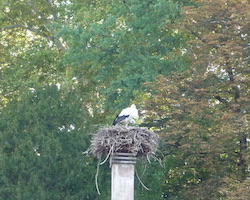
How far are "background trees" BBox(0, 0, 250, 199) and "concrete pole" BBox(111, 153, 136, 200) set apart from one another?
22.0 feet

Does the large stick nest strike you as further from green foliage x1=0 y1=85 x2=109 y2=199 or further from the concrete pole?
green foliage x1=0 y1=85 x2=109 y2=199

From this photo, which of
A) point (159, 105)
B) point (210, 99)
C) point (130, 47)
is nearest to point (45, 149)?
point (159, 105)

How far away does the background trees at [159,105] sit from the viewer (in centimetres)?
2059

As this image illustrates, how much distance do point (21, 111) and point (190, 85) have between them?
5.05 meters

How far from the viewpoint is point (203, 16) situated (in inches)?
829

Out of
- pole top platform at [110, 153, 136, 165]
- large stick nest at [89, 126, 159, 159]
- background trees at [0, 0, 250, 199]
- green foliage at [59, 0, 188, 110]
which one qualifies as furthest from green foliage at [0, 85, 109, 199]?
pole top platform at [110, 153, 136, 165]

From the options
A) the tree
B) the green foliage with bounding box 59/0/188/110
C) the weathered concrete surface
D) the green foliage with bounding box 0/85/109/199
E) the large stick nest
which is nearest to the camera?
the weathered concrete surface

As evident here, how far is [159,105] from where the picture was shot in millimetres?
21234

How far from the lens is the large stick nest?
12.5 meters

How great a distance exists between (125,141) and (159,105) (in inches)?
349

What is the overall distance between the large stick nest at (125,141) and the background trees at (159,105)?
6236mm

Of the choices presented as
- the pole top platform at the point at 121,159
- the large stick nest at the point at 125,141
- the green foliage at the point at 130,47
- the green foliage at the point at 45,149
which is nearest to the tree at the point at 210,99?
the green foliage at the point at 130,47

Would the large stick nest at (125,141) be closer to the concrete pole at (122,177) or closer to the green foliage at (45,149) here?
the concrete pole at (122,177)

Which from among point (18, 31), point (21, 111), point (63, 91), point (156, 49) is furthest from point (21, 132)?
point (18, 31)
